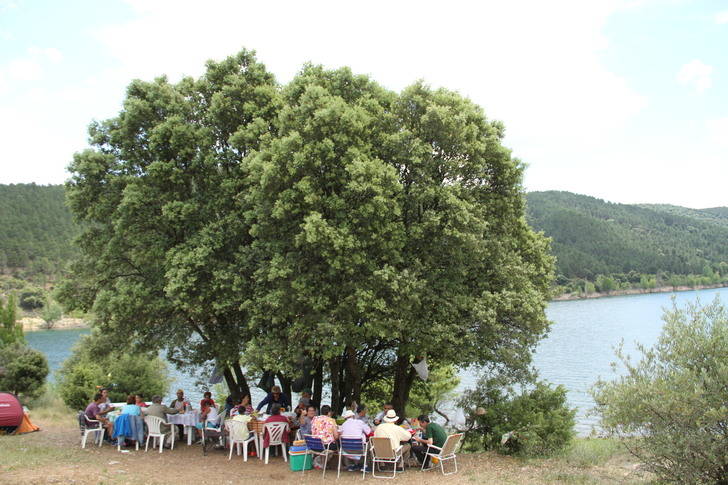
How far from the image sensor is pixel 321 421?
11922 millimetres

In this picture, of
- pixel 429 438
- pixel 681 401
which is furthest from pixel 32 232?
pixel 681 401

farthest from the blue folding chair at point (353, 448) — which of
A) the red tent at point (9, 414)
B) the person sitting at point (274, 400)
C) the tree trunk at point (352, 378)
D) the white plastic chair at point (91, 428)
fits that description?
the red tent at point (9, 414)

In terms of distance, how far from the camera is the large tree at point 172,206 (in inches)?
592

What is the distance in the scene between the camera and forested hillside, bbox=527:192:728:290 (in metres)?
139

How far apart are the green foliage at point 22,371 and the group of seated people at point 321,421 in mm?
13758

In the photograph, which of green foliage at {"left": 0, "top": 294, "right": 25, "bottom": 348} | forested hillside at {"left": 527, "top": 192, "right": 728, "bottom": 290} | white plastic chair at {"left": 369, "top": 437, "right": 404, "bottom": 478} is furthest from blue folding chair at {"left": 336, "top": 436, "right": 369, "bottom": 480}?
forested hillside at {"left": 527, "top": 192, "right": 728, "bottom": 290}

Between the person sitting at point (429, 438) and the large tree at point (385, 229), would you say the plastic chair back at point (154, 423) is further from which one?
the person sitting at point (429, 438)

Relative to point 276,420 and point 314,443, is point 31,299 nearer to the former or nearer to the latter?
point 276,420

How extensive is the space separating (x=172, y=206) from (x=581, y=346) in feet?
142

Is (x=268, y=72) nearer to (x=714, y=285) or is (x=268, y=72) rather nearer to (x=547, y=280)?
(x=547, y=280)

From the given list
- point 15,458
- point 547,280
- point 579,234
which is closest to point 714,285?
point 579,234

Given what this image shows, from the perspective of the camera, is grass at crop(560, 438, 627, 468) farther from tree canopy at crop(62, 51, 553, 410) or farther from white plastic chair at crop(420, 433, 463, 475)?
white plastic chair at crop(420, 433, 463, 475)

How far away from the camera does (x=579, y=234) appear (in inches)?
5955

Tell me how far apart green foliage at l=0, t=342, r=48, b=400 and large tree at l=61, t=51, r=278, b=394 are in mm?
12176
